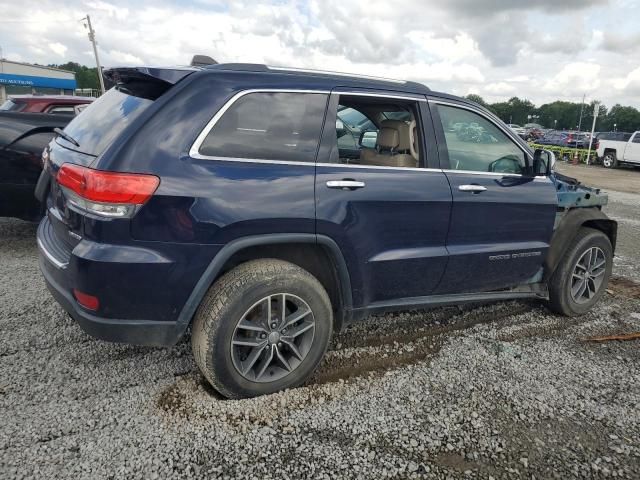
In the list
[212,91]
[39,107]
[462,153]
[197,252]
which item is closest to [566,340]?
[462,153]

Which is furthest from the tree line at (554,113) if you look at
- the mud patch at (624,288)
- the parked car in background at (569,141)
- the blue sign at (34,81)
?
the mud patch at (624,288)

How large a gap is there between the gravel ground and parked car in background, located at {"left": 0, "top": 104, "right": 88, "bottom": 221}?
4.46 feet

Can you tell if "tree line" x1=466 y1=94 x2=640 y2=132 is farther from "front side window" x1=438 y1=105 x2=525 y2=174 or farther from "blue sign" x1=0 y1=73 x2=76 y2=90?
"front side window" x1=438 y1=105 x2=525 y2=174

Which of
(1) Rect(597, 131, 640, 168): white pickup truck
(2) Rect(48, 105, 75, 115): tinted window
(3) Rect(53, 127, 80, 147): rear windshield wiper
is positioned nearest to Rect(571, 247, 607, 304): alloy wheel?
(3) Rect(53, 127, 80, 147): rear windshield wiper

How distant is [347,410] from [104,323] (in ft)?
4.62

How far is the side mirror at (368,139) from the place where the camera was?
13.6 ft

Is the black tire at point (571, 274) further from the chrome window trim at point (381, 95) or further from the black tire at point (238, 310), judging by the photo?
the black tire at point (238, 310)

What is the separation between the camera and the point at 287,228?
2.65m

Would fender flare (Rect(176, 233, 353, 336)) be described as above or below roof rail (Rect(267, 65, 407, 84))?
below

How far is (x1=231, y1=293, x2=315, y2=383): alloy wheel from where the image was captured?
8.91ft

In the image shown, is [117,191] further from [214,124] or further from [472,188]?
[472,188]

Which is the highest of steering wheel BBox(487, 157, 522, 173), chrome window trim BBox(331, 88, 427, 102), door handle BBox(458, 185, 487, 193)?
chrome window trim BBox(331, 88, 427, 102)

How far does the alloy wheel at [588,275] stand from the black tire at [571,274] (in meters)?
0.03

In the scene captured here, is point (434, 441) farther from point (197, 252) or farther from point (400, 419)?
→ point (197, 252)
